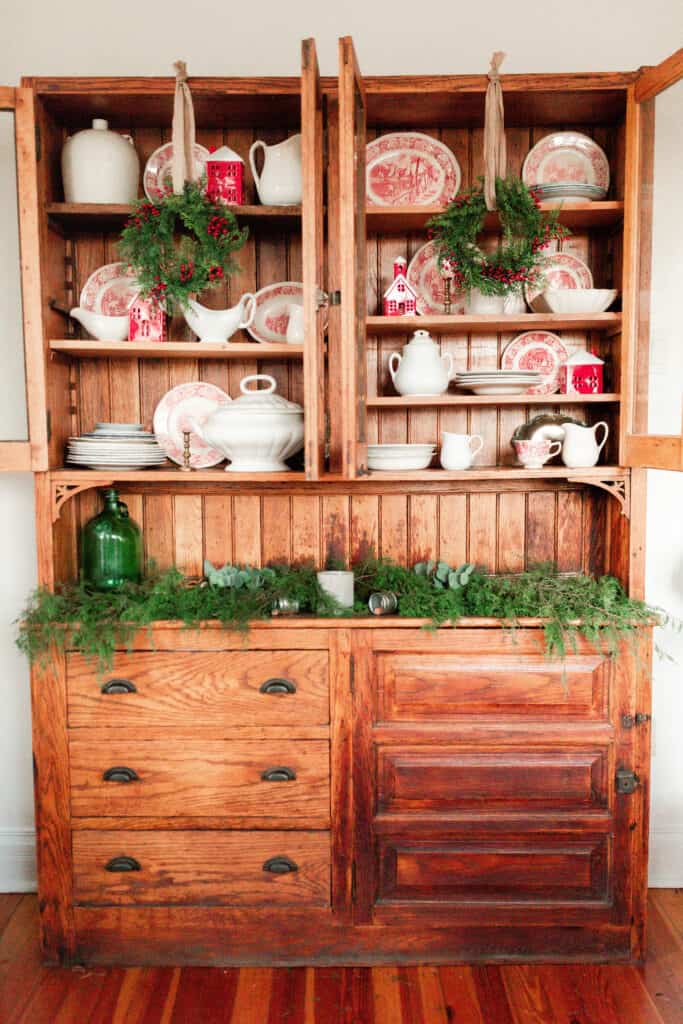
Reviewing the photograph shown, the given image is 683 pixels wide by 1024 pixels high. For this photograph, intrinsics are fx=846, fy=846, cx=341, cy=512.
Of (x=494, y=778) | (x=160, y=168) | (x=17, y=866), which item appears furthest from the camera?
(x=17, y=866)

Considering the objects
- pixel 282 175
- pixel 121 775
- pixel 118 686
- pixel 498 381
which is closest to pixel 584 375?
pixel 498 381

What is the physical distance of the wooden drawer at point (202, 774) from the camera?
7.61 ft

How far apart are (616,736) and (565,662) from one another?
249 millimetres

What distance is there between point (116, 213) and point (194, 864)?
5.98ft

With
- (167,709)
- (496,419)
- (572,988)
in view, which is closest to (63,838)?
(167,709)

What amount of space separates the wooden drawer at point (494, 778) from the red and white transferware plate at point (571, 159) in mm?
1653

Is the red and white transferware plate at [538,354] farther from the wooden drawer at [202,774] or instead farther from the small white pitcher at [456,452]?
the wooden drawer at [202,774]

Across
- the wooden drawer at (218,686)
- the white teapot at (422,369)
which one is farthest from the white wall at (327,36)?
the wooden drawer at (218,686)

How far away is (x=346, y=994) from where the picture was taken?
2213mm

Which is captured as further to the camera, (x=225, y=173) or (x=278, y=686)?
(x=225, y=173)

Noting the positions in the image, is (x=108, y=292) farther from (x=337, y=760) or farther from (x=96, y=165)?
(x=337, y=760)

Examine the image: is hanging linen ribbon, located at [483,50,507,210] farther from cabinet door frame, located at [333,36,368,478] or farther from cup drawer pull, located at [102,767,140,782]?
cup drawer pull, located at [102,767,140,782]

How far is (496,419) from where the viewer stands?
2.66 metres

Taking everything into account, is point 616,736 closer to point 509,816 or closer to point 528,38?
point 509,816
